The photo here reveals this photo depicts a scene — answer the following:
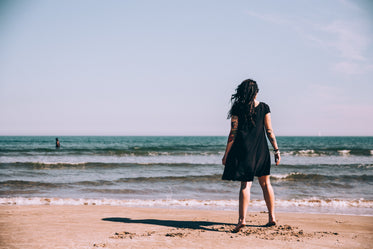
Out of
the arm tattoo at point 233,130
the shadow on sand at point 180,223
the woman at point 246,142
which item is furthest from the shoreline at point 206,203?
the arm tattoo at point 233,130

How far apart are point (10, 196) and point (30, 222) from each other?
365 cm

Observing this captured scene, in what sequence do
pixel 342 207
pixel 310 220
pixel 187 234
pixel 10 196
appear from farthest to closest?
1. pixel 10 196
2. pixel 342 207
3. pixel 310 220
4. pixel 187 234

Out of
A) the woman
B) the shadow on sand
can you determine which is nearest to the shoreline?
the shadow on sand

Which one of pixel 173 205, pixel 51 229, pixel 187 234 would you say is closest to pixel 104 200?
pixel 173 205

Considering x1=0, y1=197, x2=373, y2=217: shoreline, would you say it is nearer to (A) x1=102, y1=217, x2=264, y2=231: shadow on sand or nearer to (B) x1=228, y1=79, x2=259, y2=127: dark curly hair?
(A) x1=102, y1=217, x2=264, y2=231: shadow on sand

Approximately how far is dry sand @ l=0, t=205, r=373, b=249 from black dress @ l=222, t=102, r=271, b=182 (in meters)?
0.78

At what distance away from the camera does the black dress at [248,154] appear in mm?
4129

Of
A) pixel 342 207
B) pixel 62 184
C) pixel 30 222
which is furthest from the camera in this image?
pixel 62 184

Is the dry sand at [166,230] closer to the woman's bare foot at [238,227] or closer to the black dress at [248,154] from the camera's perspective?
the woman's bare foot at [238,227]

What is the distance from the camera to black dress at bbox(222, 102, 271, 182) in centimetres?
413

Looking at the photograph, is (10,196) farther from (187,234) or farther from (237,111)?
(237,111)

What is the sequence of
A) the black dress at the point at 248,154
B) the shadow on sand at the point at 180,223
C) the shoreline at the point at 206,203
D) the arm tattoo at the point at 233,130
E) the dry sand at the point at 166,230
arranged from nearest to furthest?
the dry sand at the point at 166,230 < the black dress at the point at 248,154 < the arm tattoo at the point at 233,130 < the shadow on sand at the point at 180,223 < the shoreline at the point at 206,203

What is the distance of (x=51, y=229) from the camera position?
4430 millimetres

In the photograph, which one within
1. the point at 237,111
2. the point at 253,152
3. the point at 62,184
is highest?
the point at 237,111
